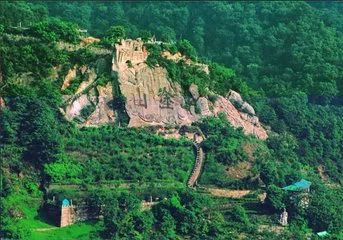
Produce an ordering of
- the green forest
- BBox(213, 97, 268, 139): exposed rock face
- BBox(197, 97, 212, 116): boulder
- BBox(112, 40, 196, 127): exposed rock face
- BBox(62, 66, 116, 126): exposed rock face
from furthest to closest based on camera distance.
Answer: BBox(213, 97, 268, 139): exposed rock face → BBox(197, 97, 212, 116): boulder → BBox(112, 40, 196, 127): exposed rock face → BBox(62, 66, 116, 126): exposed rock face → the green forest

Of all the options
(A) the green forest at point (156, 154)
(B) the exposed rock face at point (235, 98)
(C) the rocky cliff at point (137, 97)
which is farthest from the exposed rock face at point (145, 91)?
(B) the exposed rock face at point (235, 98)

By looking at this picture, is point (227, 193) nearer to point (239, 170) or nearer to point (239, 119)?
point (239, 170)

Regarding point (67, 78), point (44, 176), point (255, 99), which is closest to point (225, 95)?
point (255, 99)

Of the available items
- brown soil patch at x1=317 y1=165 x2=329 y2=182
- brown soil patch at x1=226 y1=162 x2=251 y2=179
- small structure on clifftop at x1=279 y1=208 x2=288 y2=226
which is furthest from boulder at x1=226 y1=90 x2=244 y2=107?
small structure on clifftop at x1=279 y1=208 x2=288 y2=226

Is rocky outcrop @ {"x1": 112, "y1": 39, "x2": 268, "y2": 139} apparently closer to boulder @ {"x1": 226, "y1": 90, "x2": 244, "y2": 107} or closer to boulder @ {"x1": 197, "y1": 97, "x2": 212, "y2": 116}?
boulder @ {"x1": 197, "y1": 97, "x2": 212, "y2": 116}

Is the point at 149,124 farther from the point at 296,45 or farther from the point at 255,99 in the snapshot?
the point at 296,45

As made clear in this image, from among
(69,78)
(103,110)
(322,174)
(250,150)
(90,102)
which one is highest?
(69,78)

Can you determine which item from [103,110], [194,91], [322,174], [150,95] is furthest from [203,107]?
[322,174]
